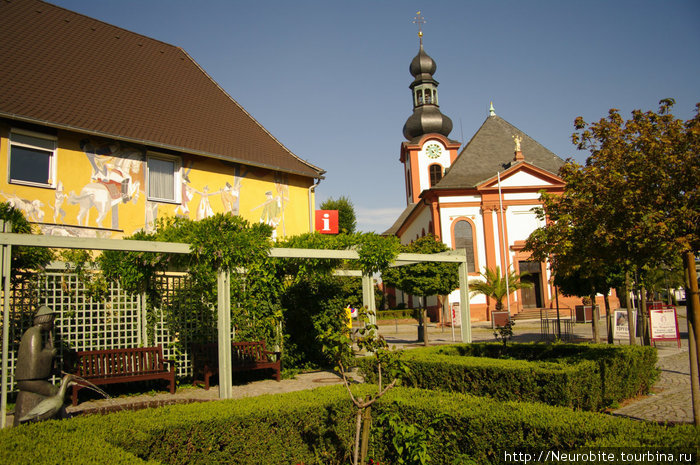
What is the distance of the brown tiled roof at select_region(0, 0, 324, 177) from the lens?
560 inches

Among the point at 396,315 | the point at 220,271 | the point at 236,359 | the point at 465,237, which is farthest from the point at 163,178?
the point at 396,315

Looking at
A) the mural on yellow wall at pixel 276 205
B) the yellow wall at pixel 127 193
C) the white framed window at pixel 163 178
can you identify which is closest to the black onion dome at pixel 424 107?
the yellow wall at pixel 127 193

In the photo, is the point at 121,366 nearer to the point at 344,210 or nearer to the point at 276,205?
the point at 276,205

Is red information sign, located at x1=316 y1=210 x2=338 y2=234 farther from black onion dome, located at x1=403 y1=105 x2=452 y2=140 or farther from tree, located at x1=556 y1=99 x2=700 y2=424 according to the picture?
black onion dome, located at x1=403 y1=105 x2=452 y2=140

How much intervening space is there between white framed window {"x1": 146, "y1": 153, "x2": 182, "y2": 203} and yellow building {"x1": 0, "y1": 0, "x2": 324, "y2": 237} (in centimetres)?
3

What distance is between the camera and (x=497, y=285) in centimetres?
3528

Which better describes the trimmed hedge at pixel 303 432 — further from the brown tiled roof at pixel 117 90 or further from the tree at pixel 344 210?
the tree at pixel 344 210

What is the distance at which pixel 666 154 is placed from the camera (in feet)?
21.0

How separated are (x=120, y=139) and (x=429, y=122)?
37.4 meters

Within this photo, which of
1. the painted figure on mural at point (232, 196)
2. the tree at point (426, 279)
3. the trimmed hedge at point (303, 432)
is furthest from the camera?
the tree at point (426, 279)

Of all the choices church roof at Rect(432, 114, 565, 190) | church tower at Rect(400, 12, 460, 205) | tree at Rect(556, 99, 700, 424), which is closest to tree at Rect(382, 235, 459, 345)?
tree at Rect(556, 99, 700, 424)

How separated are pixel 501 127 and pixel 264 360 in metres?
37.8

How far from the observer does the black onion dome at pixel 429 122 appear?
160 ft

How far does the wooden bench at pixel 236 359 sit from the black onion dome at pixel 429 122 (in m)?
39.6
